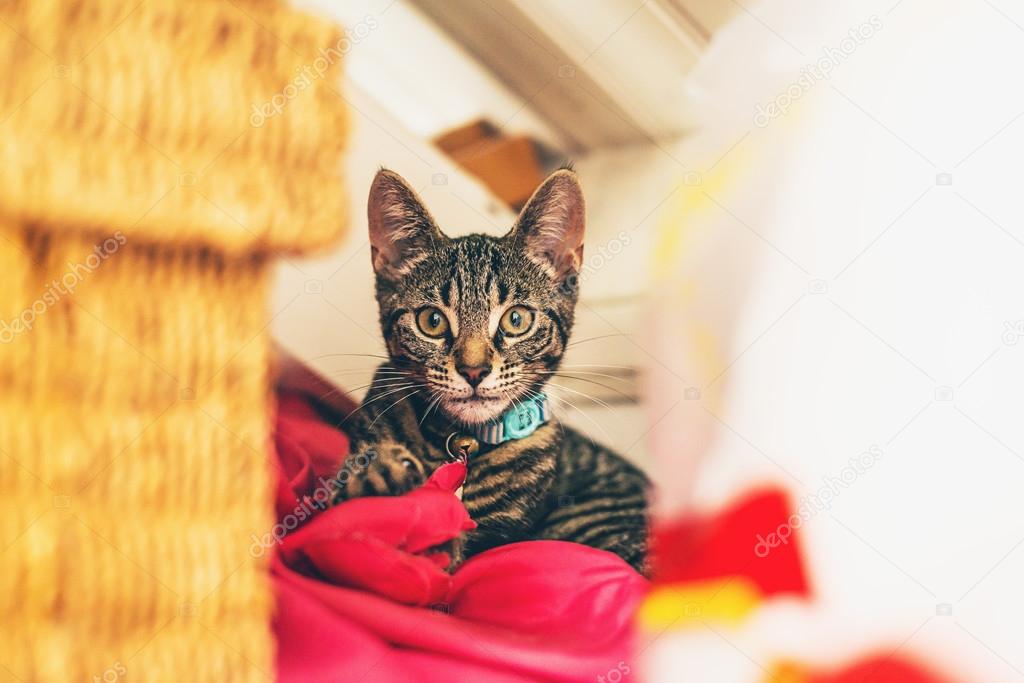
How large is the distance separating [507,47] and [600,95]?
0.11 meters

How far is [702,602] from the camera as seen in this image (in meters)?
0.73

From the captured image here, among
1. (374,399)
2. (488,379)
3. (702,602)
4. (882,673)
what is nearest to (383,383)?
(374,399)

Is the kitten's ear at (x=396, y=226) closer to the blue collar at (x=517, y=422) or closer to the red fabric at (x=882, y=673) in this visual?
the blue collar at (x=517, y=422)

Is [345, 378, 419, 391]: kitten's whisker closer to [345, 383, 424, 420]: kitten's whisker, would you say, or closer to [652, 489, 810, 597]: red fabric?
[345, 383, 424, 420]: kitten's whisker

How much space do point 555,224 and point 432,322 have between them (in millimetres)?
164

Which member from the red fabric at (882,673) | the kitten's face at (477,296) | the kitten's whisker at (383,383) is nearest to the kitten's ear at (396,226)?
the kitten's face at (477,296)

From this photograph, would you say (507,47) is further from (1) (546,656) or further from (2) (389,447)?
(1) (546,656)

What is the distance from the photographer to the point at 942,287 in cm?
78

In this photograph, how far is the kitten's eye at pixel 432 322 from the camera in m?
0.72

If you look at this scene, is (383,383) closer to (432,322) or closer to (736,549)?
(432,322)

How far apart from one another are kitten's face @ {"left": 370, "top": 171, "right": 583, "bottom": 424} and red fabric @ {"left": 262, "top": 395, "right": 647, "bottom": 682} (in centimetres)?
10

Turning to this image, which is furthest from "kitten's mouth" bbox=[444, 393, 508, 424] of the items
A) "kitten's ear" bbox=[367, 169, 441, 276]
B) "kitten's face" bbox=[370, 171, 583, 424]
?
"kitten's ear" bbox=[367, 169, 441, 276]

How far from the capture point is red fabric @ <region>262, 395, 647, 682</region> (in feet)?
2.04

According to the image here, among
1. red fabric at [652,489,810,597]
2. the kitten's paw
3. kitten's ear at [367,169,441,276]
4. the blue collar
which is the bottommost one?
red fabric at [652,489,810,597]
